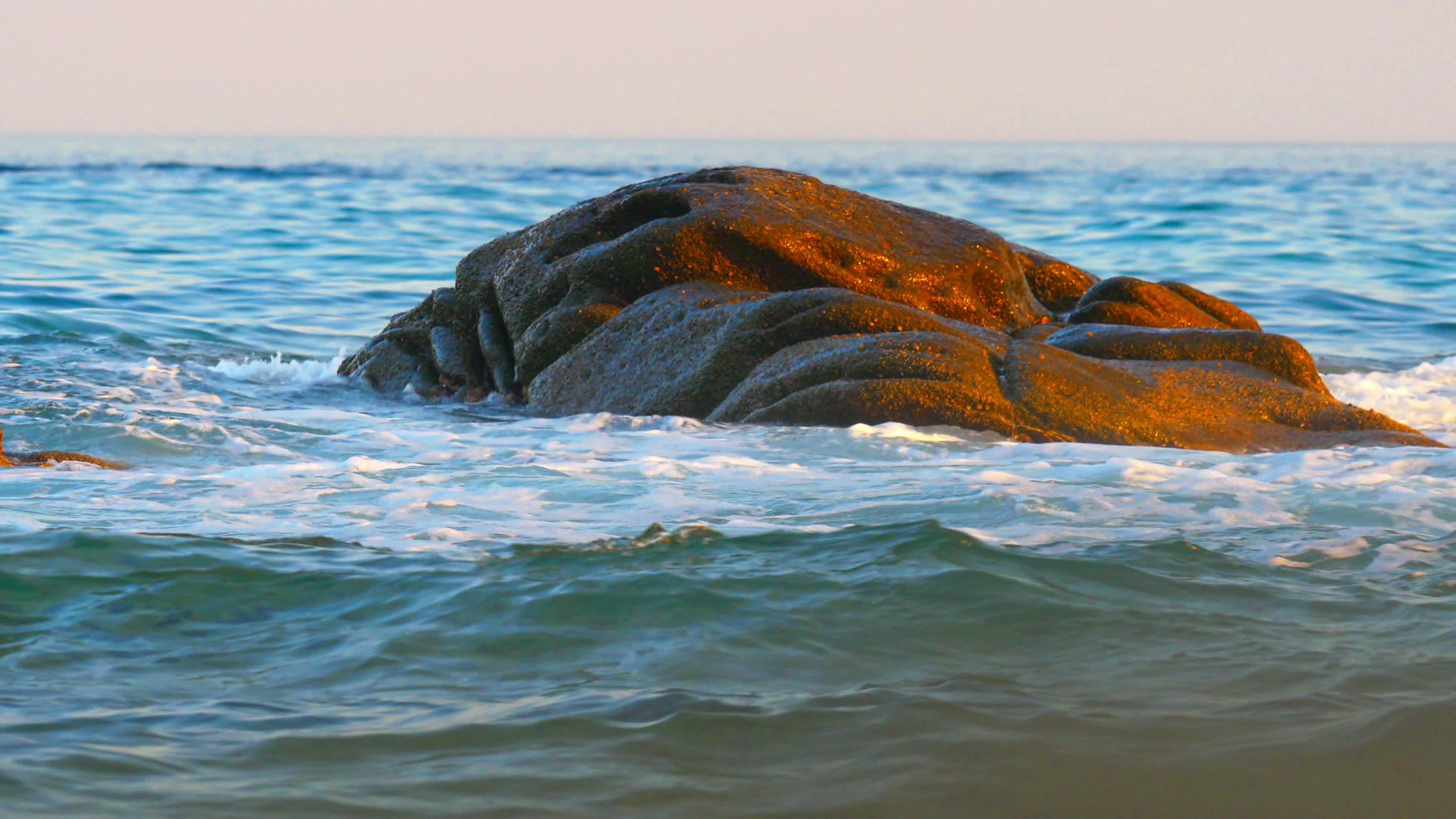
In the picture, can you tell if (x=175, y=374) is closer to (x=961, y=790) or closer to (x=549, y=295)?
(x=549, y=295)

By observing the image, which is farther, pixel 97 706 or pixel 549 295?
pixel 549 295

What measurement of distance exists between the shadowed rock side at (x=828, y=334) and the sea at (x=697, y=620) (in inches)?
12.7

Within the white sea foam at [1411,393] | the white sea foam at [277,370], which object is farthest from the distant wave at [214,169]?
the white sea foam at [1411,393]

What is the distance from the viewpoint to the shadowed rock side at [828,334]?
740 centimetres

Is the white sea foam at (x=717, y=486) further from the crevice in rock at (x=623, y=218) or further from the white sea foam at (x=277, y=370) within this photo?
the white sea foam at (x=277, y=370)

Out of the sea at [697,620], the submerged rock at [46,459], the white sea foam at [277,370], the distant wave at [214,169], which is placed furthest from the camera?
the distant wave at [214,169]

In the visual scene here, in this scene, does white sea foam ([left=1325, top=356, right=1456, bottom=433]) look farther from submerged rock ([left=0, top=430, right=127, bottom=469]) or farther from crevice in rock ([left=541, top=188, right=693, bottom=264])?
submerged rock ([left=0, top=430, right=127, bottom=469])

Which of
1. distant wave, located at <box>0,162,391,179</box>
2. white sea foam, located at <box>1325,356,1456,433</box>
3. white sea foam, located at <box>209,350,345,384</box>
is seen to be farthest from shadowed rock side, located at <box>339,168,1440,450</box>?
distant wave, located at <box>0,162,391,179</box>

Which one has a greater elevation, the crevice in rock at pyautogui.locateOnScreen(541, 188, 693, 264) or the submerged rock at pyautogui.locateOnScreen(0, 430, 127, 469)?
the crevice in rock at pyautogui.locateOnScreen(541, 188, 693, 264)

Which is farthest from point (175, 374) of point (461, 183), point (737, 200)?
point (461, 183)

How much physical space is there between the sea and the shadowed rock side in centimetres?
32

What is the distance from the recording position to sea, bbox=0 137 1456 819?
324 centimetres

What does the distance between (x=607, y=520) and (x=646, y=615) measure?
3.95ft

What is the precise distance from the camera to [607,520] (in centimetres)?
545
